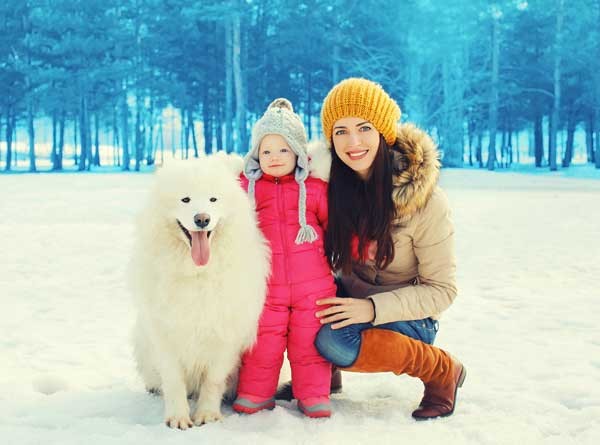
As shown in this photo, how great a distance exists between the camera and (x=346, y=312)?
2381mm

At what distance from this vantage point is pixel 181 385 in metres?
2.32

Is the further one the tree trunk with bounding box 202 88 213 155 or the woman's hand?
the tree trunk with bounding box 202 88 213 155

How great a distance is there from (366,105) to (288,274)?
0.78m

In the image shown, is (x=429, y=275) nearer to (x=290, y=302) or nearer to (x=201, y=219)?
(x=290, y=302)

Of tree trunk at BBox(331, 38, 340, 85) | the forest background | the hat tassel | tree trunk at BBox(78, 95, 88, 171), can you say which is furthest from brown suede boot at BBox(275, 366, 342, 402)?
tree trunk at BBox(78, 95, 88, 171)

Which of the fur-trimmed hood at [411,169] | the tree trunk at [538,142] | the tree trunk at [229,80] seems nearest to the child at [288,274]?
the fur-trimmed hood at [411,169]

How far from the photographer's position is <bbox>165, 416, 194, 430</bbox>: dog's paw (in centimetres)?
223

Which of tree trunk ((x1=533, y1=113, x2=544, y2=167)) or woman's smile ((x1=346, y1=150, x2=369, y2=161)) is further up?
tree trunk ((x1=533, y1=113, x2=544, y2=167))

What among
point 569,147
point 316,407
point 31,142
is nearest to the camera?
point 316,407

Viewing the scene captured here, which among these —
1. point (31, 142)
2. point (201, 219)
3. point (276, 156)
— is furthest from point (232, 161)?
point (31, 142)

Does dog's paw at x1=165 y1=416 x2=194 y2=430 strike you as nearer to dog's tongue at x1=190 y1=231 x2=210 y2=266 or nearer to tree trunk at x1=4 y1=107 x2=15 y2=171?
dog's tongue at x1=190 y1=231 x2=210 y2=266

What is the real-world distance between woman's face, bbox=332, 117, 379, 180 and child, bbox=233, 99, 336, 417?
0.55 feet

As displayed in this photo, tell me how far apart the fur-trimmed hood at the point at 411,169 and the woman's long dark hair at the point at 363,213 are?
38 millimetres

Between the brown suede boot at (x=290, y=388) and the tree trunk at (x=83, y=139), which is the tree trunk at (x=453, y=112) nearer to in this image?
the tree trunk at (x=83, y=139)
